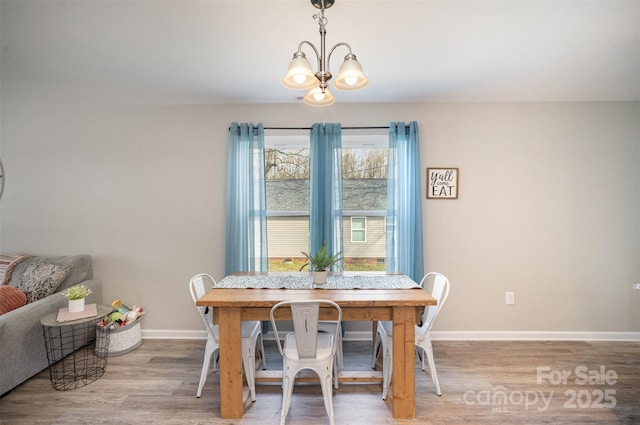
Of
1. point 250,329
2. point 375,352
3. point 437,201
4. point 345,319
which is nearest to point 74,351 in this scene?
point 250,329

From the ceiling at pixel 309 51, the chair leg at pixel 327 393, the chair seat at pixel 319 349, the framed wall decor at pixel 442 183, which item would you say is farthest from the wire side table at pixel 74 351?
the framed wall decor at pixel 442 183

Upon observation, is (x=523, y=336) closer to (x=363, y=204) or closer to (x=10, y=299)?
(x=363, y=204)

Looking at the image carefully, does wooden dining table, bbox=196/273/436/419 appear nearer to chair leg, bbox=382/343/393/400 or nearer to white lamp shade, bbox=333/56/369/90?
chair leg, bbox=382/343/393/400

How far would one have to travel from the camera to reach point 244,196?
2.94 meters

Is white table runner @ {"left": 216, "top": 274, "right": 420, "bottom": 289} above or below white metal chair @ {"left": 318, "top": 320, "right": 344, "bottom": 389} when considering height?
above

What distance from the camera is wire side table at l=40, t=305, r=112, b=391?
7.38 ft

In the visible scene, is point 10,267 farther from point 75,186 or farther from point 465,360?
point 465,360

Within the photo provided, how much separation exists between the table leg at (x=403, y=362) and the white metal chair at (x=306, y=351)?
1.32 ft

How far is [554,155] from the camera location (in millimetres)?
2973

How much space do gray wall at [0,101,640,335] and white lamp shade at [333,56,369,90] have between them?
1.37m

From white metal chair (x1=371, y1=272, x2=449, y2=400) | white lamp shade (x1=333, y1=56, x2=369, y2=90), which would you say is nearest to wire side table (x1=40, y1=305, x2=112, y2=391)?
white metal chair (x1=371, y1=272, x2=449, y2=400)

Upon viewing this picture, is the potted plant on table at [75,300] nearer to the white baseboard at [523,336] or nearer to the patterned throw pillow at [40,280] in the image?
the patterned throw pillow at [40,280]

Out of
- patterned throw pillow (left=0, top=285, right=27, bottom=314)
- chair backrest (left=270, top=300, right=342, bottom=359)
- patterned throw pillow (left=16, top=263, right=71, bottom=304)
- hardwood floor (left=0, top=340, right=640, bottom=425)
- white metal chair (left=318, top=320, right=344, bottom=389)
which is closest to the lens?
chair backrest (left=270, top=300, right=342, bottom=359)

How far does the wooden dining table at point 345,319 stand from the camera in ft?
6.10
